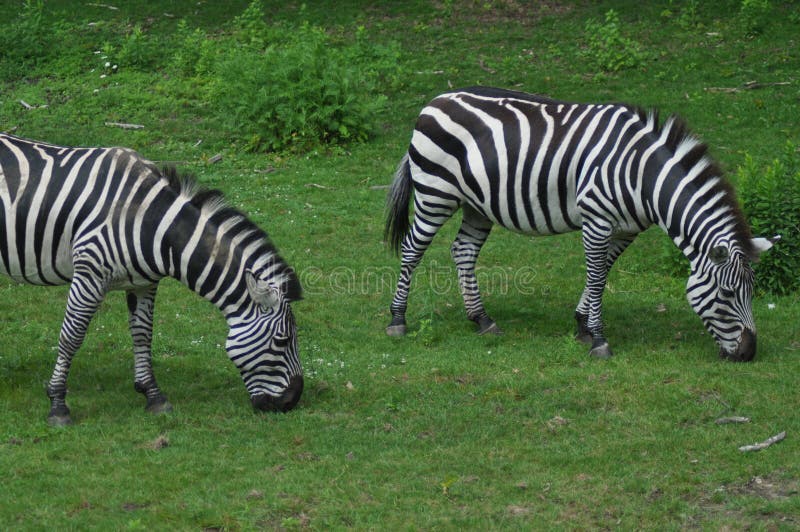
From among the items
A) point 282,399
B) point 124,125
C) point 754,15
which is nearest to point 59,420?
point 282,399

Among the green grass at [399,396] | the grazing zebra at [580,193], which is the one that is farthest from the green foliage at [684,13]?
the grazing zebra at [580,193]

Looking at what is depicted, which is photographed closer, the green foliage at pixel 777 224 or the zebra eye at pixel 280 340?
the zebra eye at pixel 280 340

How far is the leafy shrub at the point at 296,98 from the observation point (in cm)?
1647

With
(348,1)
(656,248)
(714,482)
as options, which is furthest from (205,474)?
(348,1)

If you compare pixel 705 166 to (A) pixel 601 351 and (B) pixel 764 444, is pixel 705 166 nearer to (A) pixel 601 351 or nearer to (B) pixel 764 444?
(A) pixel 601 351

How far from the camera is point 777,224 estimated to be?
11.3 m

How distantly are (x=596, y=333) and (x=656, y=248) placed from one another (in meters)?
3.52

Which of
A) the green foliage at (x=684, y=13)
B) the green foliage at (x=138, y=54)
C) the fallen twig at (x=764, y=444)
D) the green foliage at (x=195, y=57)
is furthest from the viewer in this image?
the green foliage at (x=684, y=13)

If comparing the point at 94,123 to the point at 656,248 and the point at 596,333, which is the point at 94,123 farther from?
the point at 596,333

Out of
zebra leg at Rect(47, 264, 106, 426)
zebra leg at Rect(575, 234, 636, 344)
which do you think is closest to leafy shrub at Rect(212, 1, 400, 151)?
zebra leg at Rect(575, 234, 636, 344)

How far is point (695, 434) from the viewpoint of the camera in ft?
25.6

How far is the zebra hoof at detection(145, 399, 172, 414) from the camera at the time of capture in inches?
339

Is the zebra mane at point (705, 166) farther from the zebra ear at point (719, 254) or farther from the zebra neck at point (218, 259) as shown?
the zebra neck at point (218, 259)

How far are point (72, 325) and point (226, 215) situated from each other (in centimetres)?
153
